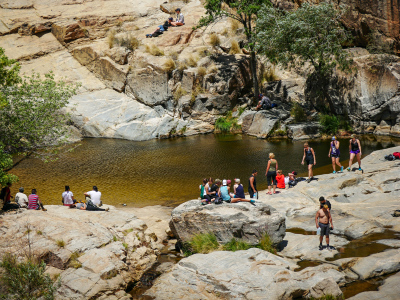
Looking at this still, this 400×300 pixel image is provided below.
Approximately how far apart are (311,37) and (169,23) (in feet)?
67.5

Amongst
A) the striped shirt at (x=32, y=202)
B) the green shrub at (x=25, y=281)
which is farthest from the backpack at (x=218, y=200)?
the striped shirt at (x=32, y=202)

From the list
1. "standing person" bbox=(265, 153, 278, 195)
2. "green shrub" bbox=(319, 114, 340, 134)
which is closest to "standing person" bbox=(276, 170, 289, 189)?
"standing person" bbox=(265, 153, 278, 195)

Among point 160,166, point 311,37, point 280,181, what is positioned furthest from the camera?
point 311,37

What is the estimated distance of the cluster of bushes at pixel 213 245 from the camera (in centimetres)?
1282

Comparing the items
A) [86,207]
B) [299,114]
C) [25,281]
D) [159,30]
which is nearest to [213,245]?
[25,281]

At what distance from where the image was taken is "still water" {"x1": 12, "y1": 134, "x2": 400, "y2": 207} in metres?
20.0

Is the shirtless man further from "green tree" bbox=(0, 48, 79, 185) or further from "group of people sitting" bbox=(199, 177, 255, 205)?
"green tree" bbox=(0, 48, 79, 185)

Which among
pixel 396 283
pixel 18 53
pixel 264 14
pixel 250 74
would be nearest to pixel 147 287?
pixel 396 283

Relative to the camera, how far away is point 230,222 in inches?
520

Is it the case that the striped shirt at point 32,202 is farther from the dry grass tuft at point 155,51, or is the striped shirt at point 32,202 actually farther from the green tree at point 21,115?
the dry grass tuft at point 155,51

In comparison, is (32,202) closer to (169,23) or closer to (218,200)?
(218,200)

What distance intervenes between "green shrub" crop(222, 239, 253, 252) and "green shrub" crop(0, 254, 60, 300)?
5776mm

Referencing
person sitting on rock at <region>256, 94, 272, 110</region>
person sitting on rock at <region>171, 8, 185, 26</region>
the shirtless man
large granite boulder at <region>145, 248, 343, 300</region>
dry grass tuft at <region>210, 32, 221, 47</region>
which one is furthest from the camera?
person sitting on rock at <region>171, 8, 185, 26</region>

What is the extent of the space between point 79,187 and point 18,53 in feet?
99.2
